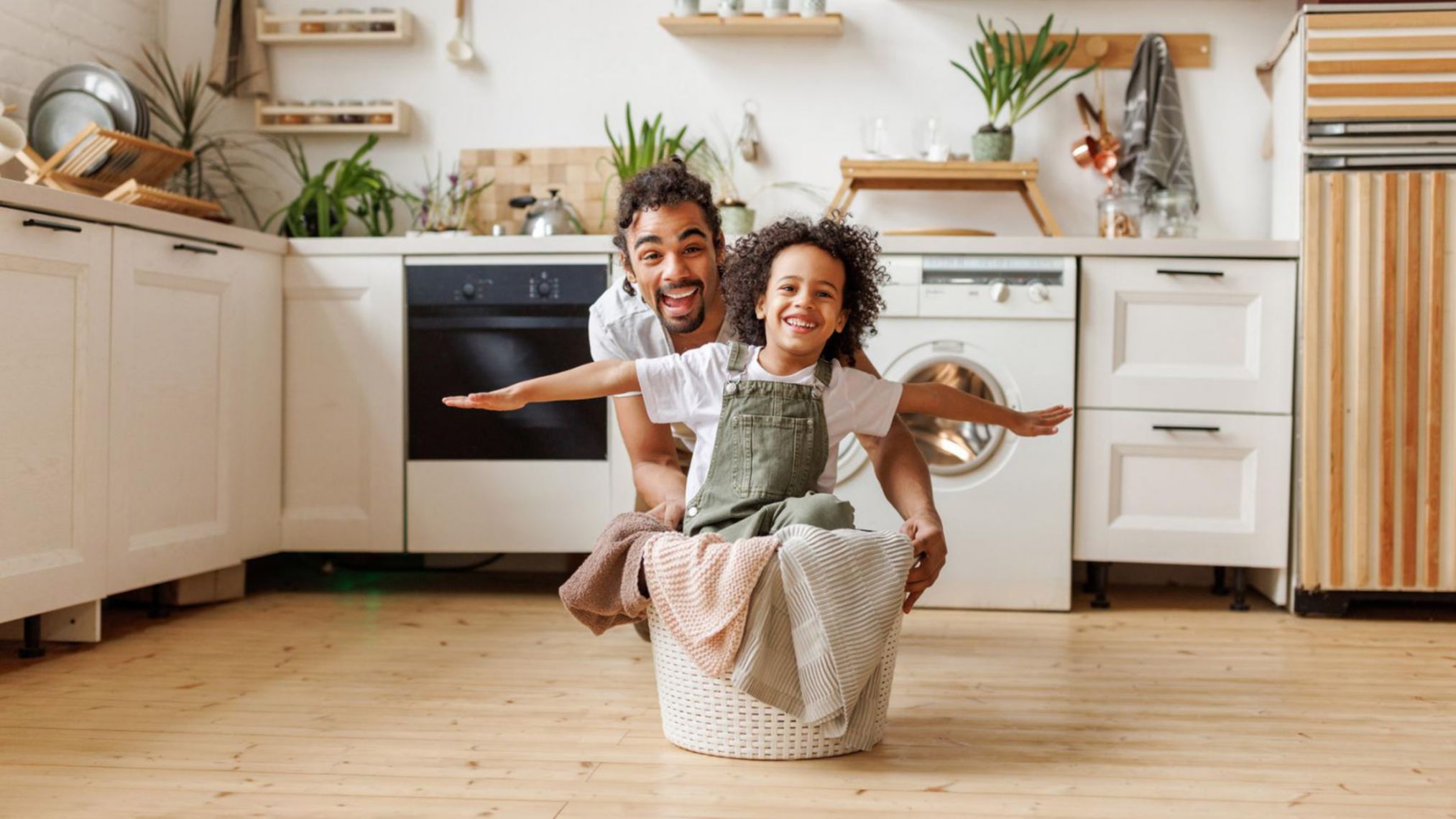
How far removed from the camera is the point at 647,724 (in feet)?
5.91

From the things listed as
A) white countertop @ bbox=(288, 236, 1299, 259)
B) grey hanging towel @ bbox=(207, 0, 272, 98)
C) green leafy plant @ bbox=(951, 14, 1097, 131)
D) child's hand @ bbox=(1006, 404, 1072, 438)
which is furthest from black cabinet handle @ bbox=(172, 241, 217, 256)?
green leafy plant @ bbox=(951, 14, 1097, 131)

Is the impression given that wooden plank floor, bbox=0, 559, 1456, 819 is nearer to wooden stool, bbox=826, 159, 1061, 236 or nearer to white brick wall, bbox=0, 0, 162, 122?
wooden stool, bbox=826, 159, 1061, 236

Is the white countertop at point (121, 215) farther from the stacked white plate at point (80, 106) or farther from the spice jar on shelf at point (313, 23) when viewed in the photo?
the spice jar on shelf at point (313, 23)

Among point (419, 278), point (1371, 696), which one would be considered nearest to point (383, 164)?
point (419, 278)

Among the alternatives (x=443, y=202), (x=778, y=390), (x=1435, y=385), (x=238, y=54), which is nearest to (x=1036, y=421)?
(x=778, y=390)

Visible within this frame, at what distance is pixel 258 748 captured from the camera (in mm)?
1659

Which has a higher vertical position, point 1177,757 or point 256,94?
point 256,94

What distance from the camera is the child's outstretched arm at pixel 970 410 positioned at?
1758mm

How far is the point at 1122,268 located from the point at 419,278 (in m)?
1.62

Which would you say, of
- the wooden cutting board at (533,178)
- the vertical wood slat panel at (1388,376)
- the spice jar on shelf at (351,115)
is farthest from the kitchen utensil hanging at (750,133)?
the vertical wood slat panel at (1388,376)

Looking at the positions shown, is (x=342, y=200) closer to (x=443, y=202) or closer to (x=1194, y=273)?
(x=443, y=202)

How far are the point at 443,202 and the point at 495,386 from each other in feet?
2.32

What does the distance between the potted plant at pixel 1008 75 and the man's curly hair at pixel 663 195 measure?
1344 millimetres

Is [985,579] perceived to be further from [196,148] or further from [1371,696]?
[196,148]
